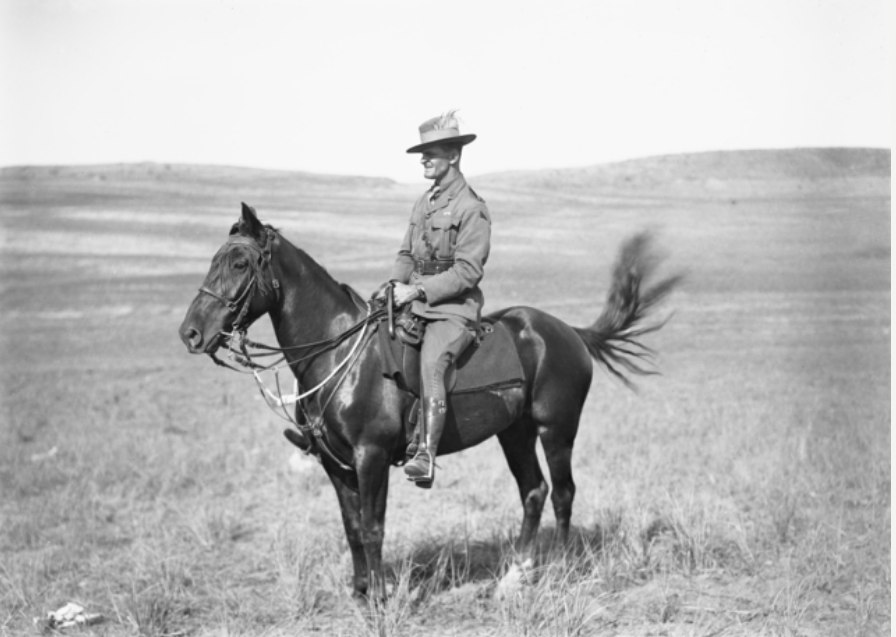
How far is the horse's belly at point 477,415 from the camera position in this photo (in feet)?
23.2

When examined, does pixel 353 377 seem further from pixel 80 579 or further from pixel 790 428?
pixel 790 428

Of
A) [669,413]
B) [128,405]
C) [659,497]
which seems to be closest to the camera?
[659,497]

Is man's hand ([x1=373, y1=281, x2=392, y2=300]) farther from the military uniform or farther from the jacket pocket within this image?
the jacket pocket

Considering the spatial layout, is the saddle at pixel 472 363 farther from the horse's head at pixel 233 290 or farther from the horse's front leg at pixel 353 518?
the horse's head at pixel 233 290

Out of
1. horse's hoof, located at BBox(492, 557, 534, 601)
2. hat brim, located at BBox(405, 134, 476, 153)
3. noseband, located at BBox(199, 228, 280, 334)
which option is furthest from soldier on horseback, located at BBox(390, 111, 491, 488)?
horse's hoof, located at BBox(492, 557, 534, 601)

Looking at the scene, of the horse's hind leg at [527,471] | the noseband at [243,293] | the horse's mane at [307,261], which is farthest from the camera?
the horse's hind leg at [527,471]

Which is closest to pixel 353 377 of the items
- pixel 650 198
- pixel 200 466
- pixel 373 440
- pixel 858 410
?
pixel 373 440

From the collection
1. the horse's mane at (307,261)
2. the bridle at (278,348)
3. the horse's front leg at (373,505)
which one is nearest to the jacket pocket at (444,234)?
the bridle at (278,348)

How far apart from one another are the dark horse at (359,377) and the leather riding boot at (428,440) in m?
0.20

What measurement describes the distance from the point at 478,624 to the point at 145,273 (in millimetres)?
17935

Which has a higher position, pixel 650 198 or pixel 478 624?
pixel 650 198

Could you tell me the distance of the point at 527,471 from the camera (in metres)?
7.88

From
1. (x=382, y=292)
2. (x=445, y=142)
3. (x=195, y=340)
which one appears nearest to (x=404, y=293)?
(x=382, y=292)

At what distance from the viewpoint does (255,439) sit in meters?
14.8
